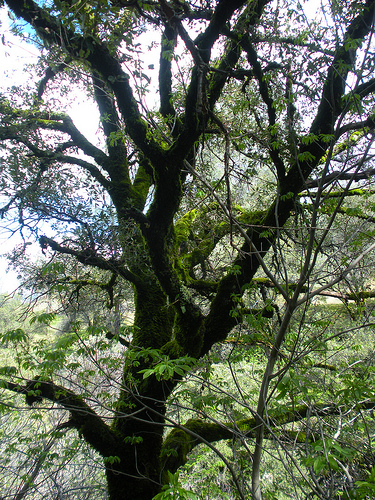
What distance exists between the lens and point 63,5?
1858 millimetres

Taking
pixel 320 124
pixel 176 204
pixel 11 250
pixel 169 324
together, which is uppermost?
pixel 320 124

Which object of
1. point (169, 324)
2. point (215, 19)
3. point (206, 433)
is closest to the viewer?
point (215, 19)

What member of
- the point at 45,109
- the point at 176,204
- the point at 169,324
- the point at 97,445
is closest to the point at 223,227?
the point at 176,204

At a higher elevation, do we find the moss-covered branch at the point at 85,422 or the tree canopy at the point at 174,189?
the tree canopy at the point at 174,189

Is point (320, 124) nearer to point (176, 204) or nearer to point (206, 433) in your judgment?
point (176, 204)

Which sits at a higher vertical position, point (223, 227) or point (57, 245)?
point (223, 227)

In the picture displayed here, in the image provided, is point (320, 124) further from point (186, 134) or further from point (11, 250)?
point (11, 250)

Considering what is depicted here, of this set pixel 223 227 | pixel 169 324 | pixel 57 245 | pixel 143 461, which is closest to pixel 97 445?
pixel 143 461

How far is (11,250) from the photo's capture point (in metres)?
4.75

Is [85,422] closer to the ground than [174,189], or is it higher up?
closer to the ground

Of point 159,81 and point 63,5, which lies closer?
point 63,5

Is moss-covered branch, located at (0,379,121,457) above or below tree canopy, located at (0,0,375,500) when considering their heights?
below

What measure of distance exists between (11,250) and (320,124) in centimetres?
533

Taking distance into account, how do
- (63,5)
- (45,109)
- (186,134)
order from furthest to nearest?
(45,109) → (186,134) → (63,5)
